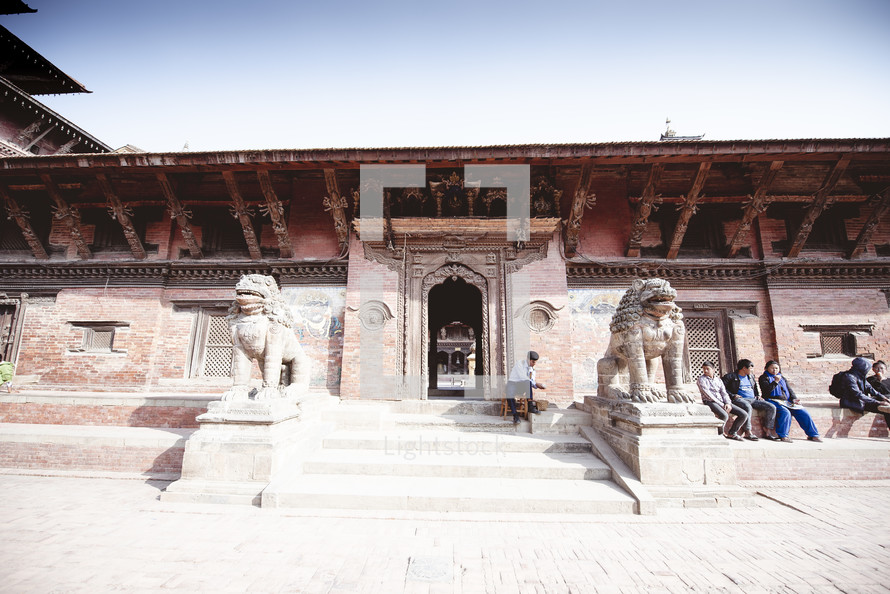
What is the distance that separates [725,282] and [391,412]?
28.6 feet

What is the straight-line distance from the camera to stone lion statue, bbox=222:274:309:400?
5.49 meters

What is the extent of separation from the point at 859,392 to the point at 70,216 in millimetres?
18073

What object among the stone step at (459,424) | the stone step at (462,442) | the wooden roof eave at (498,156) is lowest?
the stone step at (462,442)

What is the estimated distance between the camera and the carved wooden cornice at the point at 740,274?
8.98m

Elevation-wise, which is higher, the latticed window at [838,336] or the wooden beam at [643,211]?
the wooden beam at [643,211]

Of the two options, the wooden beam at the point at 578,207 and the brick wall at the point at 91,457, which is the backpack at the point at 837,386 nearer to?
the wooden beam at the point at 578,207

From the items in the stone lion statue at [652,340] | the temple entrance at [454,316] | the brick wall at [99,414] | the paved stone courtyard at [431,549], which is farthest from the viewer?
the temple entrance at [454,316]

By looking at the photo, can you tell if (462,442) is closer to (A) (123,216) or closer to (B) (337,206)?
(B) (337,206)

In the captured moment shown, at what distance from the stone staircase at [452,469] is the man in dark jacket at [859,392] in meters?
5.35

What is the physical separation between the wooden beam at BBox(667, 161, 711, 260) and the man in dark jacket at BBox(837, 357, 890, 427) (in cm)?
389

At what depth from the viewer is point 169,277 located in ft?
31.3

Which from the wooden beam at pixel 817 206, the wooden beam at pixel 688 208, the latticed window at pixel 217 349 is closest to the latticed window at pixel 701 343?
the wooden beam at pixel 688 208

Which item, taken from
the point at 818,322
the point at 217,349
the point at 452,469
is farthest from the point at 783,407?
the point at 217,349

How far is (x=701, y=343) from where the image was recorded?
911cm
